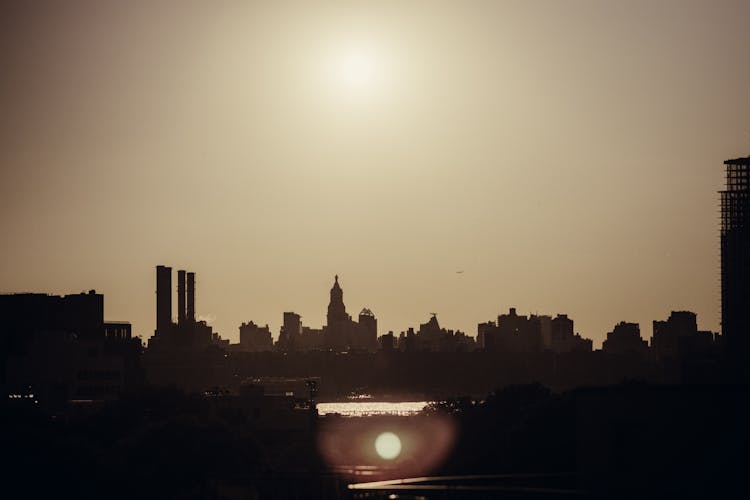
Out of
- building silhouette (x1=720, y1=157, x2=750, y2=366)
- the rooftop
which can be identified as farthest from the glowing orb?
the rooftop

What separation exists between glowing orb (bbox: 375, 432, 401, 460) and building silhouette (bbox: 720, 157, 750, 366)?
4904 centimetres

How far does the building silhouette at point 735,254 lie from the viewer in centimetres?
18662

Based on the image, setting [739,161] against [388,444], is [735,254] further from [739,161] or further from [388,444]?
[388,444]

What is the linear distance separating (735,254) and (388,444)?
66808 mm

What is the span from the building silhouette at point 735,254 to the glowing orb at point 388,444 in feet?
161

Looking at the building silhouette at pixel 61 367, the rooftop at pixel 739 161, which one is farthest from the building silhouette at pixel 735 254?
the building silhouette at pixel 61 367

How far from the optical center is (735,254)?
634ft

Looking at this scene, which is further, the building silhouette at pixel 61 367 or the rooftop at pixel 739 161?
the rooftop at pixel 739 161

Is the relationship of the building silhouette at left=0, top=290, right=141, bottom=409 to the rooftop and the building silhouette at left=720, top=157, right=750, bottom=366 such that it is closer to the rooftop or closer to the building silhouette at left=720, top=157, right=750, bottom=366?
the building silhouette at left=720, top=157, right=750, bottom=366

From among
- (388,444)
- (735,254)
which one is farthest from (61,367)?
(735,254)

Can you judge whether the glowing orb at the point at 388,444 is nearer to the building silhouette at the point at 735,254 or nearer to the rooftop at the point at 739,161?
the building silhouette at the point at 735,254

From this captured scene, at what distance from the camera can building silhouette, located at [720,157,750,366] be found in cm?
18662

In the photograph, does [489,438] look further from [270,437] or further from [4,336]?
[4,336]

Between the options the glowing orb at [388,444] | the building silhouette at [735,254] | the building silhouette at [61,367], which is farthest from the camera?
the building silhouette at [735,254]
